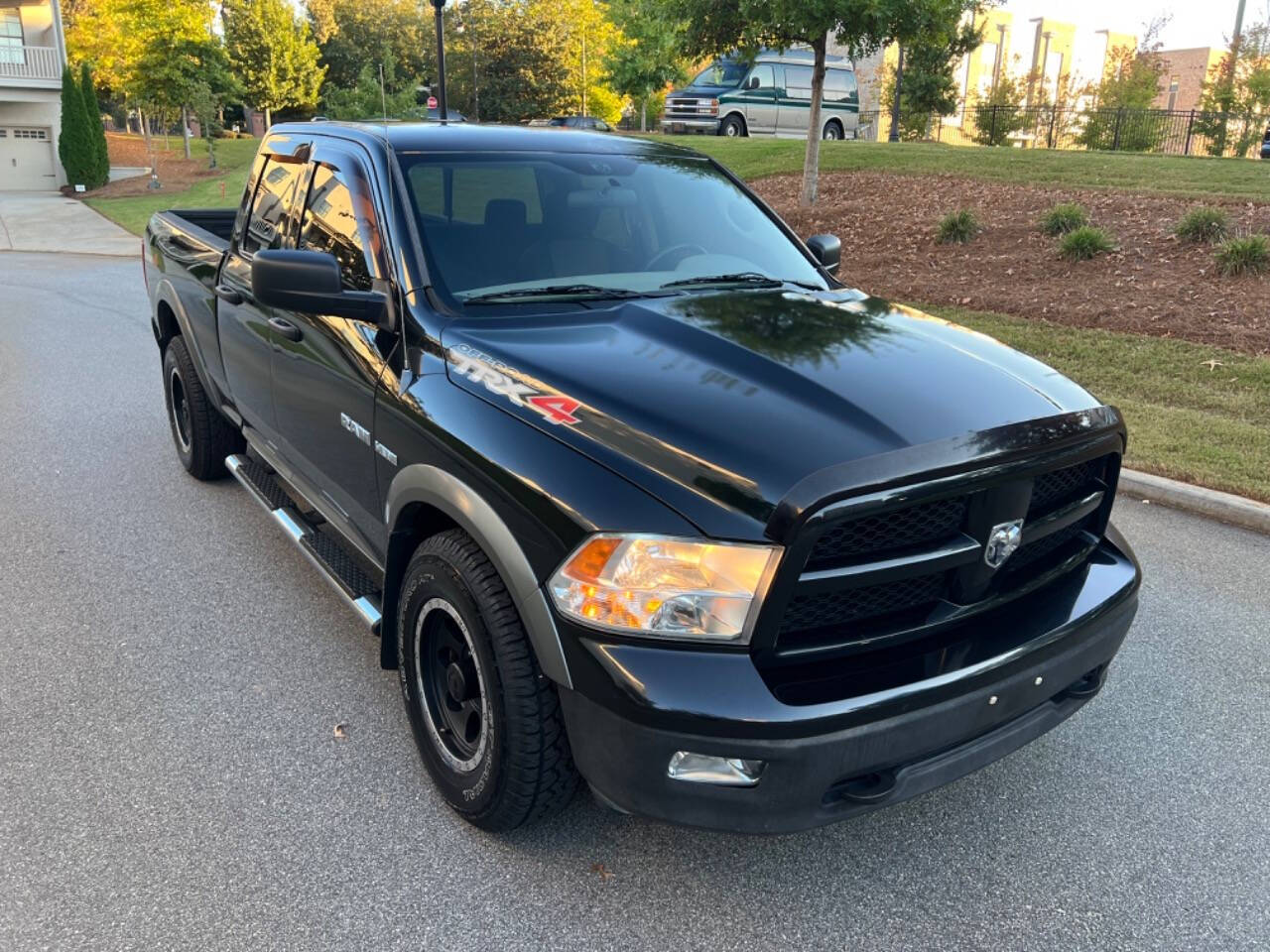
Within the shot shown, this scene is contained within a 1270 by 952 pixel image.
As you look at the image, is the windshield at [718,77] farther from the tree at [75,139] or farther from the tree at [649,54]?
the tree at [75,139]

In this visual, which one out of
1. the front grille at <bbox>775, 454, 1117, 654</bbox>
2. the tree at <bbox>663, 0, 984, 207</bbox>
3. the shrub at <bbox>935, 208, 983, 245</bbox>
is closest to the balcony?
the tree at <bbox>663, 0, 984, 207</bbox>

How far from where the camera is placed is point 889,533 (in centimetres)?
232

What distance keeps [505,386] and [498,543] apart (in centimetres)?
45

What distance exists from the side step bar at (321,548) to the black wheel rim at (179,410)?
1073mm

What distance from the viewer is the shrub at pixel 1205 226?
10055mm

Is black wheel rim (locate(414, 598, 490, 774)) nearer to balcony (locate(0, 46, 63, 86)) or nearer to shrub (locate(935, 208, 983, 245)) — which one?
shrub (locate(935, 208, 983, 245))

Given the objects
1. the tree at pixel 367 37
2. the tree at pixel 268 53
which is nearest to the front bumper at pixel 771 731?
the tree at pixel 268 53

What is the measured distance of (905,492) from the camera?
2229 mm

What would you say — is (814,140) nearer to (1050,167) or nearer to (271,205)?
(1050,167)

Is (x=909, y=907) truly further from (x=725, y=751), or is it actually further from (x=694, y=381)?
(x=694, y=381)

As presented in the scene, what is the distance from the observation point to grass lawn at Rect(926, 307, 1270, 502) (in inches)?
231

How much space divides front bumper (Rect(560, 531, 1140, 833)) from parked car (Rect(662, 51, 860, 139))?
26.5m

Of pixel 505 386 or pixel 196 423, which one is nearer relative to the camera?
pixel 505 386

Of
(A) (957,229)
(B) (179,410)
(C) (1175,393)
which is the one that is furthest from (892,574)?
(A) (957,229)
